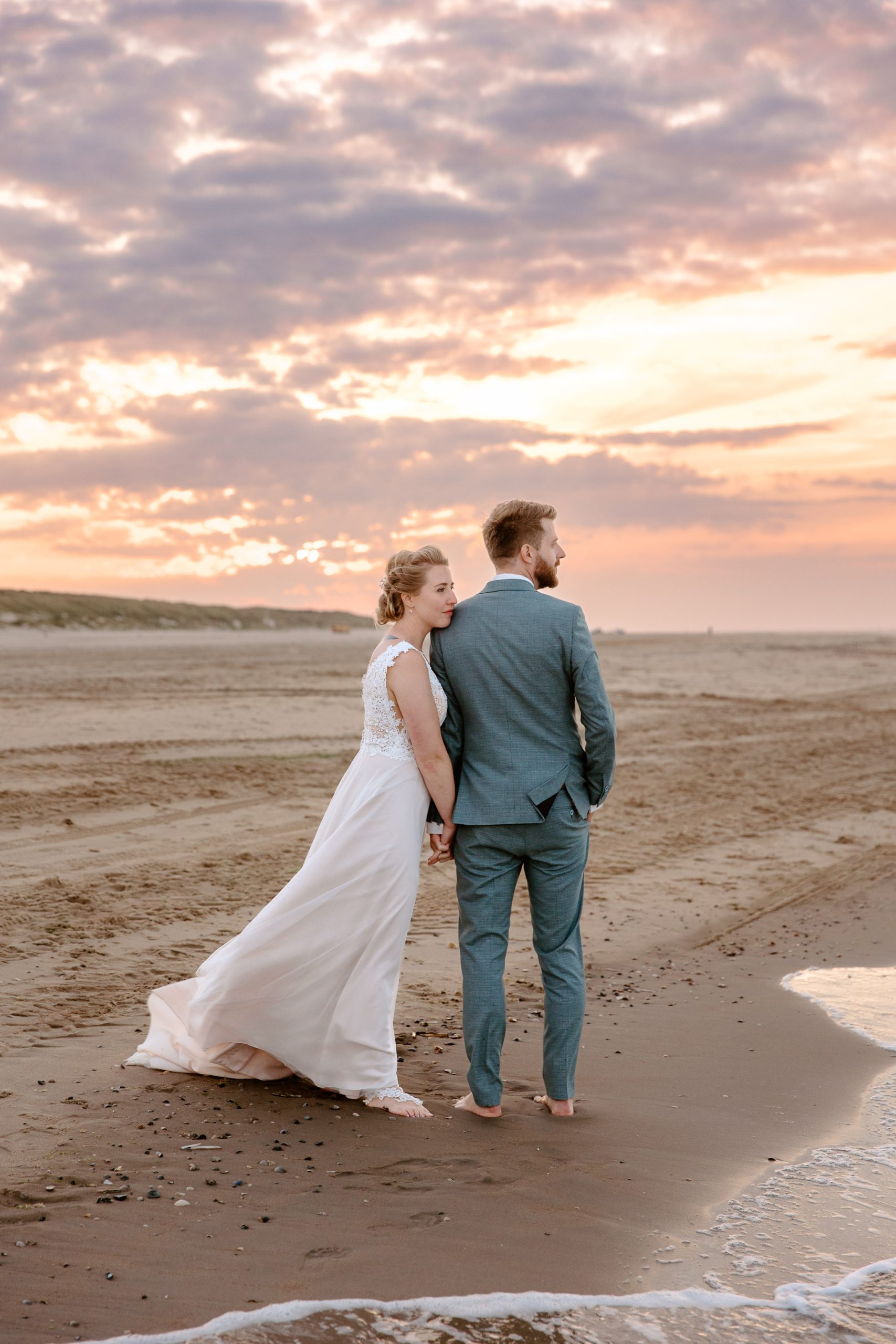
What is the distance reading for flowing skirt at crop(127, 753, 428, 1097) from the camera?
157 inches

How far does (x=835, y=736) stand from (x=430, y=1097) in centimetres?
1344

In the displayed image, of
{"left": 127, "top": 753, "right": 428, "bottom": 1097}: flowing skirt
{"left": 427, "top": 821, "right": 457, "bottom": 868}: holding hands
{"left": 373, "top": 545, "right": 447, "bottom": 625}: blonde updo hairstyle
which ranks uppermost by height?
{"left": 373, "top": 545, "right": 447, "bottom": 625}: blonde updo hairstyle

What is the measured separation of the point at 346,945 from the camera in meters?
4.00

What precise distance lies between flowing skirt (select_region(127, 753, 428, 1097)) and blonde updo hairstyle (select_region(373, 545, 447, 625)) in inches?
21.7

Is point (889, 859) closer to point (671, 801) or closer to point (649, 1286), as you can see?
point (671, 801)

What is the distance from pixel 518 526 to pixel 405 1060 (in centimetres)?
228

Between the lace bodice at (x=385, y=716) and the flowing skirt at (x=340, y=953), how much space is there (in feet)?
→ 0.12

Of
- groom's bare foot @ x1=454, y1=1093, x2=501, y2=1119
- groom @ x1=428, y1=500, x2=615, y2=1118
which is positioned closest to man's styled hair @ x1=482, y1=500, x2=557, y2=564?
groom @ x1=428, y1=500, x2=615, y2=1118

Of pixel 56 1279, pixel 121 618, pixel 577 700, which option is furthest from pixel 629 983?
pixel 121 618

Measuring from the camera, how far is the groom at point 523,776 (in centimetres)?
379

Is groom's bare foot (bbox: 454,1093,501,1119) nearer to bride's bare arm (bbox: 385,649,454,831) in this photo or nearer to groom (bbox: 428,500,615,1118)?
groom (bbox: 428,500,615,1118)

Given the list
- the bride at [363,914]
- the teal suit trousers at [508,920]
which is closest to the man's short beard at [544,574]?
the bride at [363,914]

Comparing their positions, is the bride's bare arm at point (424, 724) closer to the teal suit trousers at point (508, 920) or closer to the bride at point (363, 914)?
the bride at point (363, 914)

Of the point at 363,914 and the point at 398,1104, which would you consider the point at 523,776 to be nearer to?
the point at 363,914
